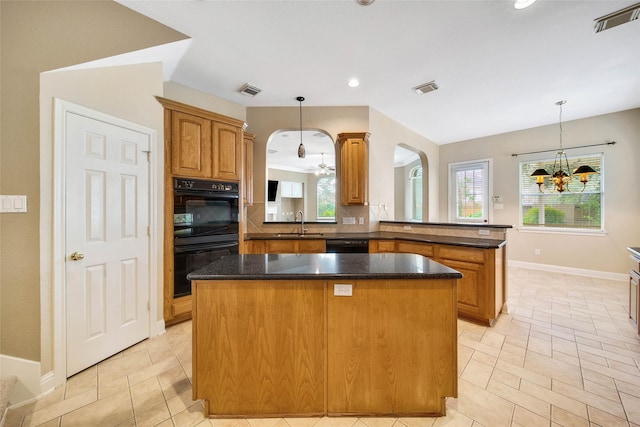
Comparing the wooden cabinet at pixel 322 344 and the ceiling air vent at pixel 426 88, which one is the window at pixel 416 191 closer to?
the ceiling air vent at pixel 426 88

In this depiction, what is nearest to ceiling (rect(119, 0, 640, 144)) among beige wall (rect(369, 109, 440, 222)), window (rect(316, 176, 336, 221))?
beige wall (rect(369, 109, 440, 222))

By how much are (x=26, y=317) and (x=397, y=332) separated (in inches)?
95.6

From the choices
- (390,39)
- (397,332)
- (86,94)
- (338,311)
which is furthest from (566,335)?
(86,94)

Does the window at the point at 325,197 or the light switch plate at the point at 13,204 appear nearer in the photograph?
the light switch plate at the point at 13,204

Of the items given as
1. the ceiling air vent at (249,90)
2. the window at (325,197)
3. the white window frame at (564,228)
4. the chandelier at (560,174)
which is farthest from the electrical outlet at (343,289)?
the window at (325,197)

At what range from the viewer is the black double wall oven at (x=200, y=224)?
2596 mm

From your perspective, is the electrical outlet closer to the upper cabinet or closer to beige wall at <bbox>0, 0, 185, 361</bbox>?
beige wall at <bbox>0, 0, 185, 361</bbox>

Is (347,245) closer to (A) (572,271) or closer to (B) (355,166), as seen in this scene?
(B) (355,166)

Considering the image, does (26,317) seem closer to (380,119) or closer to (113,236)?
(113,236)

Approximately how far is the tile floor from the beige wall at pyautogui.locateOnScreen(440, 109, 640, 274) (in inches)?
91.0

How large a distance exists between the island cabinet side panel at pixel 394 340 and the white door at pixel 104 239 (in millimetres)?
1949

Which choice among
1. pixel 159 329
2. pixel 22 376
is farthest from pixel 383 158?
pixel 22 376

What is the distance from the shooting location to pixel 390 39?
233 cm

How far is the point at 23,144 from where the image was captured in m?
1.61
